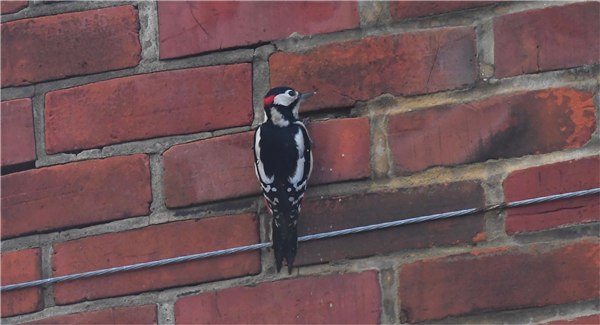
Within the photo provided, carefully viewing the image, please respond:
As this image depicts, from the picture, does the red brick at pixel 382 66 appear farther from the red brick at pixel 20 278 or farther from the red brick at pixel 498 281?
the red brick at pixel 20 278

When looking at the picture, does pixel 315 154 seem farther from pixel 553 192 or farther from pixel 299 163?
pixel 553 192

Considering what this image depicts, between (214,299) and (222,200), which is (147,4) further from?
(214,299)

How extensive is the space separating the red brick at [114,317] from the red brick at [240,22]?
1.49 ft

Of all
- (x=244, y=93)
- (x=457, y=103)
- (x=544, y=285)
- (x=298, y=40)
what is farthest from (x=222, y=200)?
(x=544, y=285)

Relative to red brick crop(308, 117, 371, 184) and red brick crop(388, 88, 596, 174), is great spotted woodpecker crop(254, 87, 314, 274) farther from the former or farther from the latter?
red brick crop(388, 88, 596, 174)

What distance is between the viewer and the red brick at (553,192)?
977mm

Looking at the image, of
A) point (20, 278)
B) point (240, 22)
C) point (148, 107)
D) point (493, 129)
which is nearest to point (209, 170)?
point (148, 107)

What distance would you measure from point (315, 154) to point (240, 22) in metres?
0.28

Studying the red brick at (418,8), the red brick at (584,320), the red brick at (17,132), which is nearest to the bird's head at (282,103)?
the red brick at (418,8)

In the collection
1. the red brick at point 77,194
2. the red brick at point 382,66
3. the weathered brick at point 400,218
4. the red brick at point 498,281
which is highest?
the red brick at point 382,66

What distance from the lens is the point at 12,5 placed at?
3.53 feet

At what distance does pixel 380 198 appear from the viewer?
1.01 metres

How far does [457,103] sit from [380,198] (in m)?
0.21

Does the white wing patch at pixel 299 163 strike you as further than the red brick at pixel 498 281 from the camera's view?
Yes
